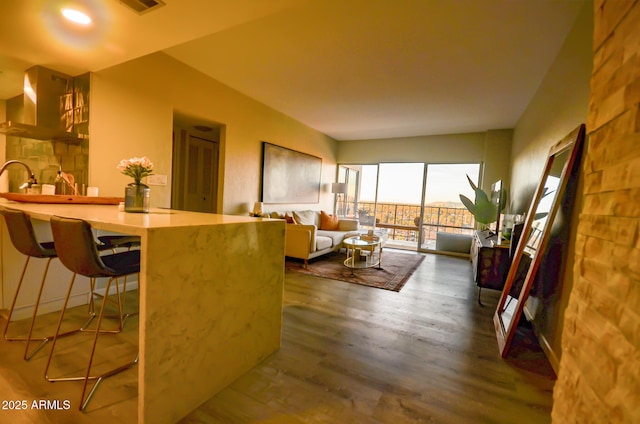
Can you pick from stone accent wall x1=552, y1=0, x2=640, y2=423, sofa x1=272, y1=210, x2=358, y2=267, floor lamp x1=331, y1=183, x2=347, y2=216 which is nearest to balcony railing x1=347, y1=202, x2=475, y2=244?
floor lamp x1=331, y1=183, x2=347, y2=216

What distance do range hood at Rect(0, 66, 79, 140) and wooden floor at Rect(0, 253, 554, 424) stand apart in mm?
1844

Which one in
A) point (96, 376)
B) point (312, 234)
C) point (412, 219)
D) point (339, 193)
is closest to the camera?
point (96, 376)

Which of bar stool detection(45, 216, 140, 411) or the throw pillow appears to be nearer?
bar stool detection(45, 216, 140, 411)

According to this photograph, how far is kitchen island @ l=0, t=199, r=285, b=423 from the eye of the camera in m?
1.18

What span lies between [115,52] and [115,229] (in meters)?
1.98

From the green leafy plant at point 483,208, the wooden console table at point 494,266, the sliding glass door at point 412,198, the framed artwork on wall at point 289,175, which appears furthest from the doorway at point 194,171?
the green leafy plant at point 483,208

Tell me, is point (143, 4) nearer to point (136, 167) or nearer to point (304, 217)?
point (136, 167)

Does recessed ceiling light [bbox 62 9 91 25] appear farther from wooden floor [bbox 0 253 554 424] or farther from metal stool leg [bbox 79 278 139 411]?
wooden floor [bbox 0 253 554 424]

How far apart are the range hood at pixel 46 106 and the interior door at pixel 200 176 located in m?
1.99

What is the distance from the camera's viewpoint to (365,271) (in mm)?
4203

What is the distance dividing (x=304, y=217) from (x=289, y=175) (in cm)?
92

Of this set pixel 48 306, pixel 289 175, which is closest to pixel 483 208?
pixel 289 175

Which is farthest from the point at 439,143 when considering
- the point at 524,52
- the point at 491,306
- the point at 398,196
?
the point at 491,306

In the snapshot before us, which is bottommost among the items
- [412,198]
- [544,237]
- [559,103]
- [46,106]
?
[544,237]
